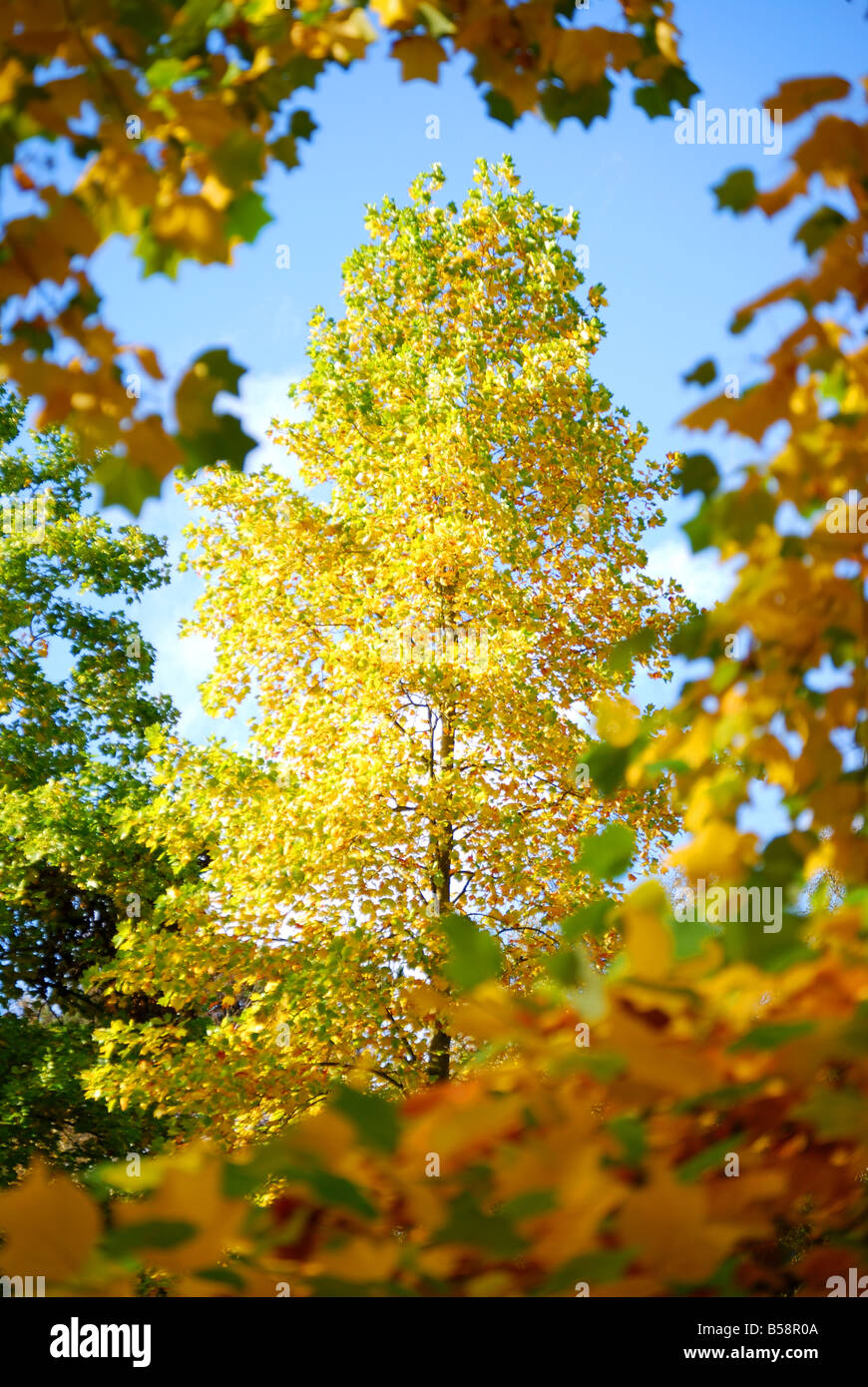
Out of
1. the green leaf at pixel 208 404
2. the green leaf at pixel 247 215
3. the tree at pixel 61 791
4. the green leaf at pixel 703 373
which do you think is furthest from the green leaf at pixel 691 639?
the tree at pixel 61 791

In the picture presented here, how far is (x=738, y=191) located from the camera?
1.83 m

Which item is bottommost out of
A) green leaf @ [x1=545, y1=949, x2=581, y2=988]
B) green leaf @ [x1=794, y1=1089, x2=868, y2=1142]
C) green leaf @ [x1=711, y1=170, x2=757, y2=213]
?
green leaf @ [x1=794, y1=1089, x2=868, y2=1142]

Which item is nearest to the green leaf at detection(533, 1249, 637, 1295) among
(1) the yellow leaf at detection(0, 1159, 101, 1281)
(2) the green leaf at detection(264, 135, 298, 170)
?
(1) the yellow leaf at detection(0, 1159, 101, 1281)

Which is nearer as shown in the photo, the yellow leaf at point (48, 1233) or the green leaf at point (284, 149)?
the yellow leaf at point (48, 1233)

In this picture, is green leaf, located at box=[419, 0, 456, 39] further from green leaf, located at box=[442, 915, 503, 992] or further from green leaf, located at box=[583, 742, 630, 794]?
green leaf, located at box=[442, 915, 503, 992]

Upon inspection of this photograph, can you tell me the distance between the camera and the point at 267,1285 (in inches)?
44.8

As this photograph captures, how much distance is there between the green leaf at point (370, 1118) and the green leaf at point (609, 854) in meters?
0.46

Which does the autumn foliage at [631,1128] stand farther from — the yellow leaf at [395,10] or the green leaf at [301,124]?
the green leaf at [301,124]

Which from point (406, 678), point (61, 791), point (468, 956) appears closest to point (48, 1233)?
point (468, 956)

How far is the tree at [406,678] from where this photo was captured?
691cm

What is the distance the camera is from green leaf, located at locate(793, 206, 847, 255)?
1763 millimetres

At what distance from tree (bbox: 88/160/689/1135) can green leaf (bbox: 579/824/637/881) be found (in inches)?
197

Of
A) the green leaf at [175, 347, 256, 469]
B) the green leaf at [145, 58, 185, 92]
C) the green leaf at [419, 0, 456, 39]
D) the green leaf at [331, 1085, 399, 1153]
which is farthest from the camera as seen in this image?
the green leaf at [419, 0, 456, 39]
